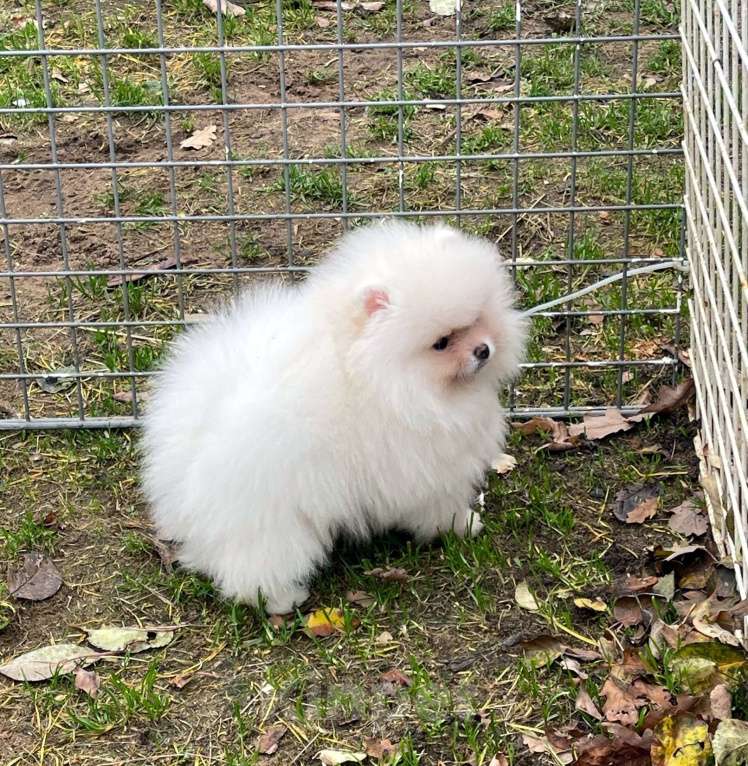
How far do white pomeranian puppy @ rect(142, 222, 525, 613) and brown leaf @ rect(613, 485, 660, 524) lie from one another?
506 millimetres

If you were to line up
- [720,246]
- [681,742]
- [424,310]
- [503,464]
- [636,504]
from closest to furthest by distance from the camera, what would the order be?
[681,742] < [424,310] < [720,246] < [636,504] < [503,464]

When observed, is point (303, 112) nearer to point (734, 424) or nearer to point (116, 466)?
point (116, 466)

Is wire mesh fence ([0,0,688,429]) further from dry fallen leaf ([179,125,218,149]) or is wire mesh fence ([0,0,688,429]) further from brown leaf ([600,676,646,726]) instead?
brown leaf ([600,676,646,726])

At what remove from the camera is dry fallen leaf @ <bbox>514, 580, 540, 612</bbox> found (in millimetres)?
3582

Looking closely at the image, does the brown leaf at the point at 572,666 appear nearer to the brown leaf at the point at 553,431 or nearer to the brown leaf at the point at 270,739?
the brown leaf at the point at 270,739

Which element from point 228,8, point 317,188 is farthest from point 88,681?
point 228,8

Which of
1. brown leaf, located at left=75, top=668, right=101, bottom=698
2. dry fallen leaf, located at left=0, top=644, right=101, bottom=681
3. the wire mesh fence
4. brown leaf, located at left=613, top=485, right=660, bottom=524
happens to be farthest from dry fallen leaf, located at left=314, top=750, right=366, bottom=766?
the wire mesh fence

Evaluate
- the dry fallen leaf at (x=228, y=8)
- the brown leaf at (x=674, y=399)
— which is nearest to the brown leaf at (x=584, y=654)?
the brown leaf at (x=674, y=399)

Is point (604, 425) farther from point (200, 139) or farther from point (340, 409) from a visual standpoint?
point (200, 139)

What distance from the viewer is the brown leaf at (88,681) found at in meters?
3.38

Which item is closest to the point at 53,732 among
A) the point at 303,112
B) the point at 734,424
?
the point at 734,424

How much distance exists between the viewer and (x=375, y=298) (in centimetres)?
334

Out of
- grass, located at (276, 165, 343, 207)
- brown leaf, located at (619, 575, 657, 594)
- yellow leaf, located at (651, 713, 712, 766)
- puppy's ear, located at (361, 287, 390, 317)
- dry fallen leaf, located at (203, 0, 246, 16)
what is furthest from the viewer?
dry fallen leaf, located at (203, 0, 246, 16)

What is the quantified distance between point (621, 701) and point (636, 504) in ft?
3.10
